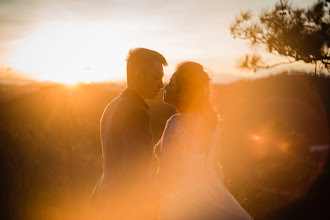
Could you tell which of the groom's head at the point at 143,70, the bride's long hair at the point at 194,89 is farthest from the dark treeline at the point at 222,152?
the groom's head at the point at 143,70

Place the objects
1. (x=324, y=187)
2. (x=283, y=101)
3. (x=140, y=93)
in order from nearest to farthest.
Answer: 1. (x=140, y=93)
2. (x=324, y=187)
3. (x=283, y=101)

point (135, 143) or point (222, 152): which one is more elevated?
point (135, 143)

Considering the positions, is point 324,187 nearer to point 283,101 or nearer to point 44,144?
point 44,144

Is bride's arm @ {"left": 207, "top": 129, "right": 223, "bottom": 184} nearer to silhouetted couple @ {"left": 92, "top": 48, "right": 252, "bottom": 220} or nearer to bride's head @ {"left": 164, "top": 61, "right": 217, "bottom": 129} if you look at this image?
silhouetted couple @ {"left": 92, "top": 48, "right": 252, "bottom": 220}

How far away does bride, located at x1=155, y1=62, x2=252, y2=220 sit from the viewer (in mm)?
2734

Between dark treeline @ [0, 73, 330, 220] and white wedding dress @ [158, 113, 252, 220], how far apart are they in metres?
0.62

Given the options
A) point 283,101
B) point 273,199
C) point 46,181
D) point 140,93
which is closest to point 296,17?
point 273,199

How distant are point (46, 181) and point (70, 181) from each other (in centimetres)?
50

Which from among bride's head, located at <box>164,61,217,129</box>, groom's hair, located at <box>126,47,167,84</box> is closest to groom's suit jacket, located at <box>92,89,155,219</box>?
groom's hair, located at <box>126,47,167,84</box>

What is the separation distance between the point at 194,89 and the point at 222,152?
270 inches

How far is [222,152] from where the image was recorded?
9344mm

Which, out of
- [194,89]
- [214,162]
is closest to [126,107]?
[194,89]

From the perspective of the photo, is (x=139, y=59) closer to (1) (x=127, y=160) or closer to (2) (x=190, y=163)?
(1) (x=127, y=160)

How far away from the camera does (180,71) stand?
287cm
